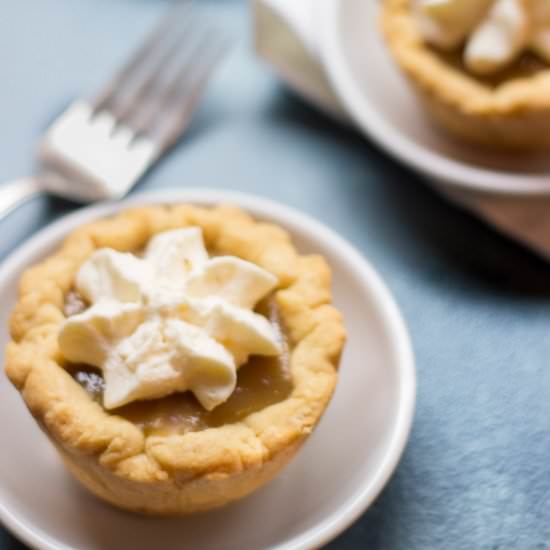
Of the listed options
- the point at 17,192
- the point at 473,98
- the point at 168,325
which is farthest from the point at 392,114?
the point at 168,325

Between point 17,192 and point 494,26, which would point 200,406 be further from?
point 494,26

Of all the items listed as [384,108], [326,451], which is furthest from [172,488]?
[384,108]

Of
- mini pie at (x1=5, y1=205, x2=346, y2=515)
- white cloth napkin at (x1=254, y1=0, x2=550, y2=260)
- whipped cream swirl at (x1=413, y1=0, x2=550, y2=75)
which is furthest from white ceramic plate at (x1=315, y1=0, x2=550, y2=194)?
mini pie at (x1=5, y1=205, x2=346, y2=515)

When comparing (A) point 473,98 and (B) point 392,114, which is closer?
(A) point 473,98

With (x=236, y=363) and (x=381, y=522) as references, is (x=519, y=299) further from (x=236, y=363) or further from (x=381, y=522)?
(x=236, y=363)

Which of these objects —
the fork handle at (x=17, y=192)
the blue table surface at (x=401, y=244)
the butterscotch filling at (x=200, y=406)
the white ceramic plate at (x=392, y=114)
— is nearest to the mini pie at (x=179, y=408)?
the butterscotch filling at (x=200, y=406)

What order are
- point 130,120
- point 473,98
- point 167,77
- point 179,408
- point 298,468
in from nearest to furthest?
point 179,408 < point 298,468 < point 473,98 < point 130,120 < point 167,77

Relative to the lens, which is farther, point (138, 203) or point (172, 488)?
point (138, 203)

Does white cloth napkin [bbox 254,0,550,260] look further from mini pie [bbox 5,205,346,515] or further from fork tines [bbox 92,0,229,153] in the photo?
mini pie [bbox 5,205,346,515]
